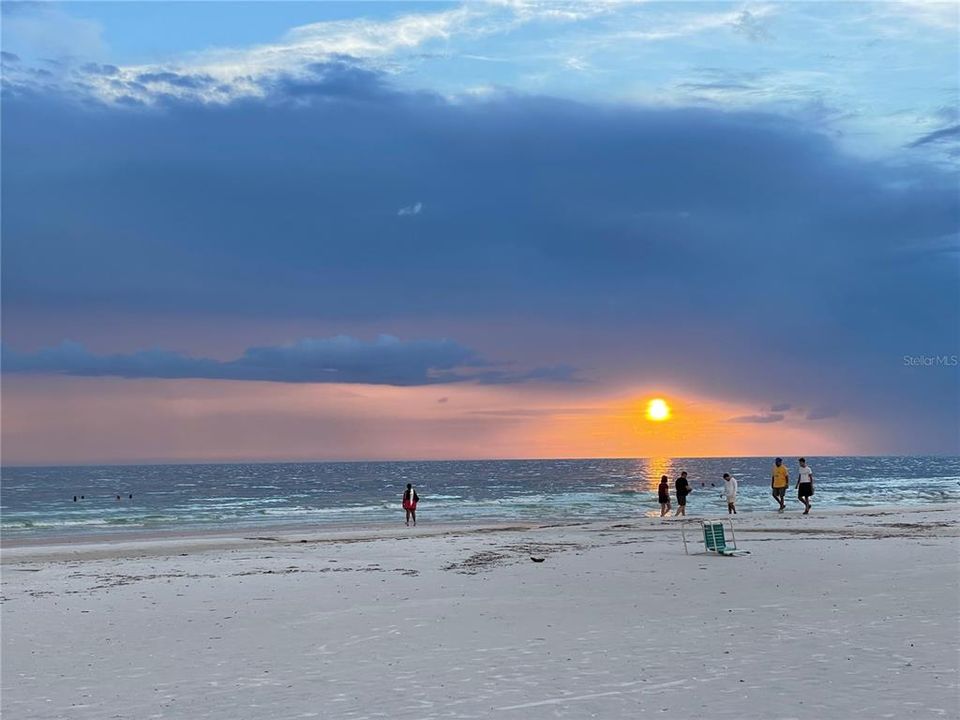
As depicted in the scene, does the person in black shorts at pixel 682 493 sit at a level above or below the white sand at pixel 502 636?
above

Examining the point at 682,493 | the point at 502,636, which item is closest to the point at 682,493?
the point at 682,493

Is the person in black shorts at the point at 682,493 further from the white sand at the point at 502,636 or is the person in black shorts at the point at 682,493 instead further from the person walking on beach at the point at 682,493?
the white sand at the point at 502,636

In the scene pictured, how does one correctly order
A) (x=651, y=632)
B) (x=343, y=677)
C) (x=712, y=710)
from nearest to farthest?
(x=712, y=710) < (x=343, y=677) < (x=651, y=632)

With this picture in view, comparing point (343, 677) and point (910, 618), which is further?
point (910, 618)

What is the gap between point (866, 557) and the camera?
19297 millimetres

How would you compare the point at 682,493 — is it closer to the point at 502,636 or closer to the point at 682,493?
the point at 682,493

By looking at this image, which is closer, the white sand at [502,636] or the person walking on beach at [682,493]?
the white sand at [502,636]

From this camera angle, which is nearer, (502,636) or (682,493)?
(502,636)

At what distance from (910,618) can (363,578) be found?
10.1 m

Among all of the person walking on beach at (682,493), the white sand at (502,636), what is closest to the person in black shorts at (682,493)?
the person walking on beach at (682,493)

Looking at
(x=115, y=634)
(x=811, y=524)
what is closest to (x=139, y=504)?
A: (x=811, y=524)

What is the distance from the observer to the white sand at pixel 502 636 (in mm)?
9352

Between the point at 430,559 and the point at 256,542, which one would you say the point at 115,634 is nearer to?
the point at 430,559

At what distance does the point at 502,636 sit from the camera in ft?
40.7
